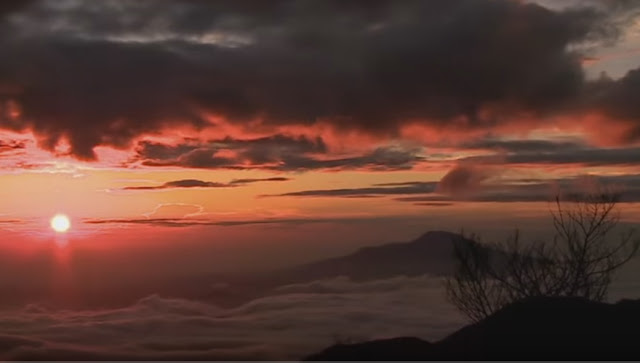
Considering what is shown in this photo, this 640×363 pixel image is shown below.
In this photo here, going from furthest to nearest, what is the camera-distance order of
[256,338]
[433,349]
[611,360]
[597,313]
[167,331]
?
[167,331] → [256,338] → [433,349] → [597,313] → [611,360]

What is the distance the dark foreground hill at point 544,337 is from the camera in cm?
3775

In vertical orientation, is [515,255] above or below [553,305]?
above

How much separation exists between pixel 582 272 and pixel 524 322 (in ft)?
21.1

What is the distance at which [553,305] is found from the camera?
1645 inches

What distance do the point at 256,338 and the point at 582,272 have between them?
85087 millimetres

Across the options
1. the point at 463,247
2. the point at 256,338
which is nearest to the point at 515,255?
the point at 463,247

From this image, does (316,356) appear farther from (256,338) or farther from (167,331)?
(167,331)

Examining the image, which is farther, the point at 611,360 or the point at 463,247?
the point at 463,247

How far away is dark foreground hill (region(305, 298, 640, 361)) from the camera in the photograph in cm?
3775

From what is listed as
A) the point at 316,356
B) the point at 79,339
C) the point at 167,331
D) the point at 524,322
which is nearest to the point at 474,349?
the point at 524,322

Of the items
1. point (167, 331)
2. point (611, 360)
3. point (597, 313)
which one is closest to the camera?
point (611, 360)

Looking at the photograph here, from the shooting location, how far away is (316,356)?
156ft

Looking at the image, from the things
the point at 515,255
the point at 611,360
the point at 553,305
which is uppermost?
the point at 515,255

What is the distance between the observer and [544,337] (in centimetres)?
4053
